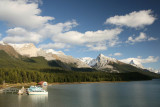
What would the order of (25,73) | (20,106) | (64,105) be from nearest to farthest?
(20,106) < (64,105) < (25,73)

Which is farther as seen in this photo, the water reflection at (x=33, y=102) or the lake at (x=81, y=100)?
the lake at (x=81, y=100)

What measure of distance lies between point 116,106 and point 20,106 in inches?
1401

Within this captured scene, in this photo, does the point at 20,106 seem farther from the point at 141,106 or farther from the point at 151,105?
the point at 151,105

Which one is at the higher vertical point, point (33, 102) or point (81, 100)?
point (33, 102)

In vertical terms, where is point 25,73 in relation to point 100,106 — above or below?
above

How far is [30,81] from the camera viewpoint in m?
197

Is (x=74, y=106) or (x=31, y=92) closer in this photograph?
(x=74, y=106)

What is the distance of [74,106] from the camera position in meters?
66.2

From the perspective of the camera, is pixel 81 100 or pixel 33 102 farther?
pixel 81 100

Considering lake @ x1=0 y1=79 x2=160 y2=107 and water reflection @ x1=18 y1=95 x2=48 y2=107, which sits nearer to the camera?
water reflection @ x1=18 y1=95 x2=48 y2=107

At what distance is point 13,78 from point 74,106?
4939 inches

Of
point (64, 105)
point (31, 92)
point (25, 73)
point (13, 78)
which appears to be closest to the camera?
point (64, 105)

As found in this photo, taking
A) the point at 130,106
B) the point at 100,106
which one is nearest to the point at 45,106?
the point at 100,106

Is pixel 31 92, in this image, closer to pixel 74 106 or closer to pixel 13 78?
pixel 74 106
